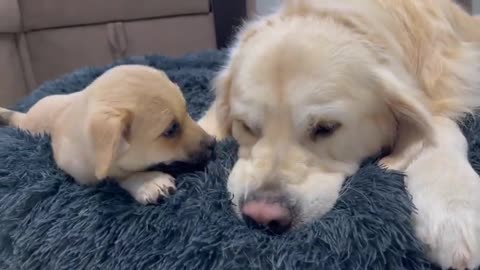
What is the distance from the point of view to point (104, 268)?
3.40 feet

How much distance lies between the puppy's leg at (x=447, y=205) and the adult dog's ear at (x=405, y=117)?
0.05 meters

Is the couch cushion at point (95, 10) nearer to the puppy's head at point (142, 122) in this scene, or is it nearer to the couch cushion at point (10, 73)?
the couch cushion at point (10, 73)

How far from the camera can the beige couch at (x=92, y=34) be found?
106 inches

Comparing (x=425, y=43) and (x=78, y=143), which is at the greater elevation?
(x=425, y=43)

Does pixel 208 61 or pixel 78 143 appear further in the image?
pixel 208 61

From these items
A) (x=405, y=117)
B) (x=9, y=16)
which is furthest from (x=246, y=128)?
(x=9, y=16)

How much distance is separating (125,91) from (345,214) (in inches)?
20.6

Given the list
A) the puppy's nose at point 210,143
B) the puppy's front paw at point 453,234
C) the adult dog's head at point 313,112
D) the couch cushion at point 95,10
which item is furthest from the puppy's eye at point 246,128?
the couch cushion at point 95,10

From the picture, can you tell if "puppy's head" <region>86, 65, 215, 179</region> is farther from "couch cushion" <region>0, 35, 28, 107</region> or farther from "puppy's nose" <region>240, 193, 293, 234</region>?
"couch cushion" <region>0, 35, 28, 107</region>

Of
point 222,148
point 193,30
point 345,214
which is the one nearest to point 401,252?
point 345,214

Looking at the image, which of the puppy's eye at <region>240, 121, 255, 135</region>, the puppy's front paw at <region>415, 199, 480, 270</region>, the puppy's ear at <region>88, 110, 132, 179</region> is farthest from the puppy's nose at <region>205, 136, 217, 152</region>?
the puppy's front paw at <region>415, 199, 480, 270</region>

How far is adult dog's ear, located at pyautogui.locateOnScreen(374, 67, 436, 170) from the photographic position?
1161 millimetres

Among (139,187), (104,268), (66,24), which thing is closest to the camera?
(104,268)

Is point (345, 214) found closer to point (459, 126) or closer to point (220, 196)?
point (220, 196)
